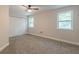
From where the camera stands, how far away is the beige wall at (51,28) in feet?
6.02

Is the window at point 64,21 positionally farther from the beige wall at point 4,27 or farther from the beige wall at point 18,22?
the beige wall at point 4,27

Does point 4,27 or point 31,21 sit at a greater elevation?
point 31,21

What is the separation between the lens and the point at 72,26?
1796 mm

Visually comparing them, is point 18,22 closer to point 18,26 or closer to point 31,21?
point 18,26

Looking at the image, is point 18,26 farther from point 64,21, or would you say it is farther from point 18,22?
point 64,21

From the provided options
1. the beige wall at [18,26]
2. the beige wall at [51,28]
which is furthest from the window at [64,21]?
the beige wall at [18,26]

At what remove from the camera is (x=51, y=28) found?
1.92 meters

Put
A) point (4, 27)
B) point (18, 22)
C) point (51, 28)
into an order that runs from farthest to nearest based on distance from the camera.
A: point (51, 28) → point (18, 22) → point (4, 27)

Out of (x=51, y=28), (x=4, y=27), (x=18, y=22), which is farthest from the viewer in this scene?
(x=51, y=28)

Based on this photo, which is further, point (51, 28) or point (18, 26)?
point (51, 28)

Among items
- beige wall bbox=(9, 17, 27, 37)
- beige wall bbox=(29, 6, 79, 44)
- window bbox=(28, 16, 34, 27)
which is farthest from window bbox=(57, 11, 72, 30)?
beige wall bbox=(9, 17, 27, 37)

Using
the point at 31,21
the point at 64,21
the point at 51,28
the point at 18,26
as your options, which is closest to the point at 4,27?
the point at 18,26

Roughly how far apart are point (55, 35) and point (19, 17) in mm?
814
